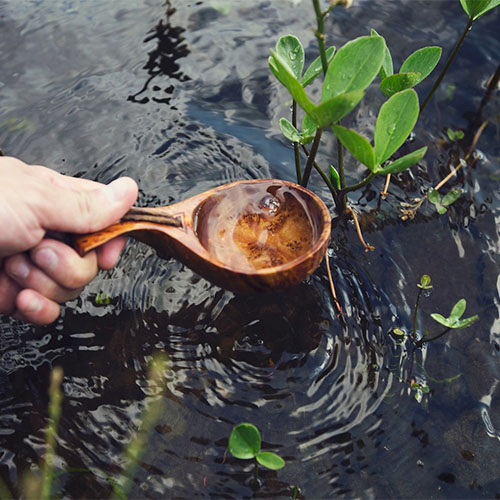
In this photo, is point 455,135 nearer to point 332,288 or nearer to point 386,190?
point 386,190

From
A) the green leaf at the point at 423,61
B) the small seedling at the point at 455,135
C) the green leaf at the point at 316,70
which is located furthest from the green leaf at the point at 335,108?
the small seedling at the point at 455,135

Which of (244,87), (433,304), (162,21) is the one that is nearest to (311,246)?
(433,304)

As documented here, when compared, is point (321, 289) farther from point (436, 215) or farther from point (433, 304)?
point (436, 215)

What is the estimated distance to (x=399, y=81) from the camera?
144 cm

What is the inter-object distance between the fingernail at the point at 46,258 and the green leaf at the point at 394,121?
81cm

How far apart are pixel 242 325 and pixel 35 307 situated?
53 centimetres

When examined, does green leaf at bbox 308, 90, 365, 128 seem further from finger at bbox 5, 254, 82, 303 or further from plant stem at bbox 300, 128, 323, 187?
finger at bbox 5, 254, 82, 303

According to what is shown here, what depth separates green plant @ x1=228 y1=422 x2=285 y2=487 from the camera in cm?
116

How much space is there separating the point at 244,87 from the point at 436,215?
2.85 feet

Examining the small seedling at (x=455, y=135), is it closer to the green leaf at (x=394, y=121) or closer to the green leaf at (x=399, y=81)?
the green leaf at (x=399, y=81)

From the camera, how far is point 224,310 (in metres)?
1.49

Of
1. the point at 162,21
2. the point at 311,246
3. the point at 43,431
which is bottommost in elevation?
the point at 43,431

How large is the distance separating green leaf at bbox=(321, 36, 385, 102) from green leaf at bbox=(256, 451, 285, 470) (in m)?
0.81

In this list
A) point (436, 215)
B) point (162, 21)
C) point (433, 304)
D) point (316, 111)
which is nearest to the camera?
point (316, 111)
